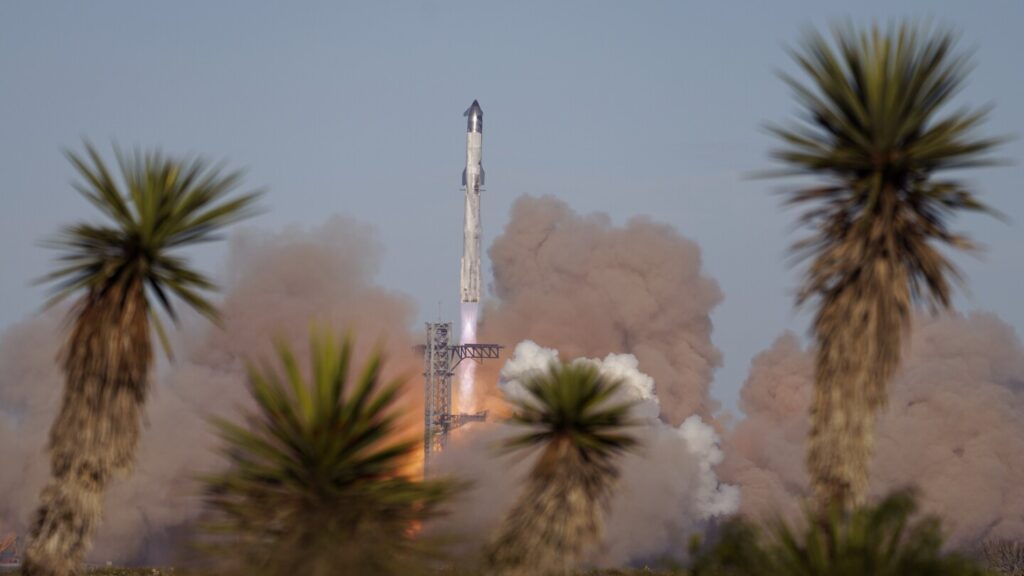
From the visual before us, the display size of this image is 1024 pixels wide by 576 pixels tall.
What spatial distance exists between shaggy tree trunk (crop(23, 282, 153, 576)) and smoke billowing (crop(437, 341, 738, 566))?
103604 millimetres

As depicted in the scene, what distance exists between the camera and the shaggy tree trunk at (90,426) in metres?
31.7

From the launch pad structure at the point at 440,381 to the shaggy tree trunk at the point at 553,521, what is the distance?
307 ft

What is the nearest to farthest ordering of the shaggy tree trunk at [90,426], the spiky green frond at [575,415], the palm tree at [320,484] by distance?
the palm tree at [320,484] < the shaggy tree trunk at [90,426] < the spiky green frond at [575,415]

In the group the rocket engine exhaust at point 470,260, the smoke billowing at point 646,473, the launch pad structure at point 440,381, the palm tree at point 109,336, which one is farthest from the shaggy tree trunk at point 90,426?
the rocket engine exhaust at point 470,260

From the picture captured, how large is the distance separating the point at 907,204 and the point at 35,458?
128 meters

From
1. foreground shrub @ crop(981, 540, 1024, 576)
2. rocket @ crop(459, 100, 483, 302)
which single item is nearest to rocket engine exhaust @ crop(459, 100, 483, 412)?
rocket @ crop(459, 100, 483, 302)

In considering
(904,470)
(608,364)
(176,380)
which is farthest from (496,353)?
(904,470)

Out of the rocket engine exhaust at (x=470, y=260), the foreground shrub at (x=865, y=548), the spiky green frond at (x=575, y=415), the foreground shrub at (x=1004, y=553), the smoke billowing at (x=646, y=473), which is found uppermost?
the rocket engine exhaust at (x=470, y=260)

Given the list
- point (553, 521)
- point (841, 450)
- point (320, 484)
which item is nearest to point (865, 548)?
point (841, 450)

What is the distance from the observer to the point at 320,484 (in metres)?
27.5

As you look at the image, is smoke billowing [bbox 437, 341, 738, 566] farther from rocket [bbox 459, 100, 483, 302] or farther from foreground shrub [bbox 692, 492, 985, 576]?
foreground shrub [bbox 692, 492, 985, 576]

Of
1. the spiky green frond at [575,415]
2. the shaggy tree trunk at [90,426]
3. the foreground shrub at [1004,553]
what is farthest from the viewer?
the foreground shrub at [1004,553]

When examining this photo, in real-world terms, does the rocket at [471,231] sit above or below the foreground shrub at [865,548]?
above

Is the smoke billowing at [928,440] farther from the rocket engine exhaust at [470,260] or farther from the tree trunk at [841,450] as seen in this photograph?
the tree trunk at [841,450]
